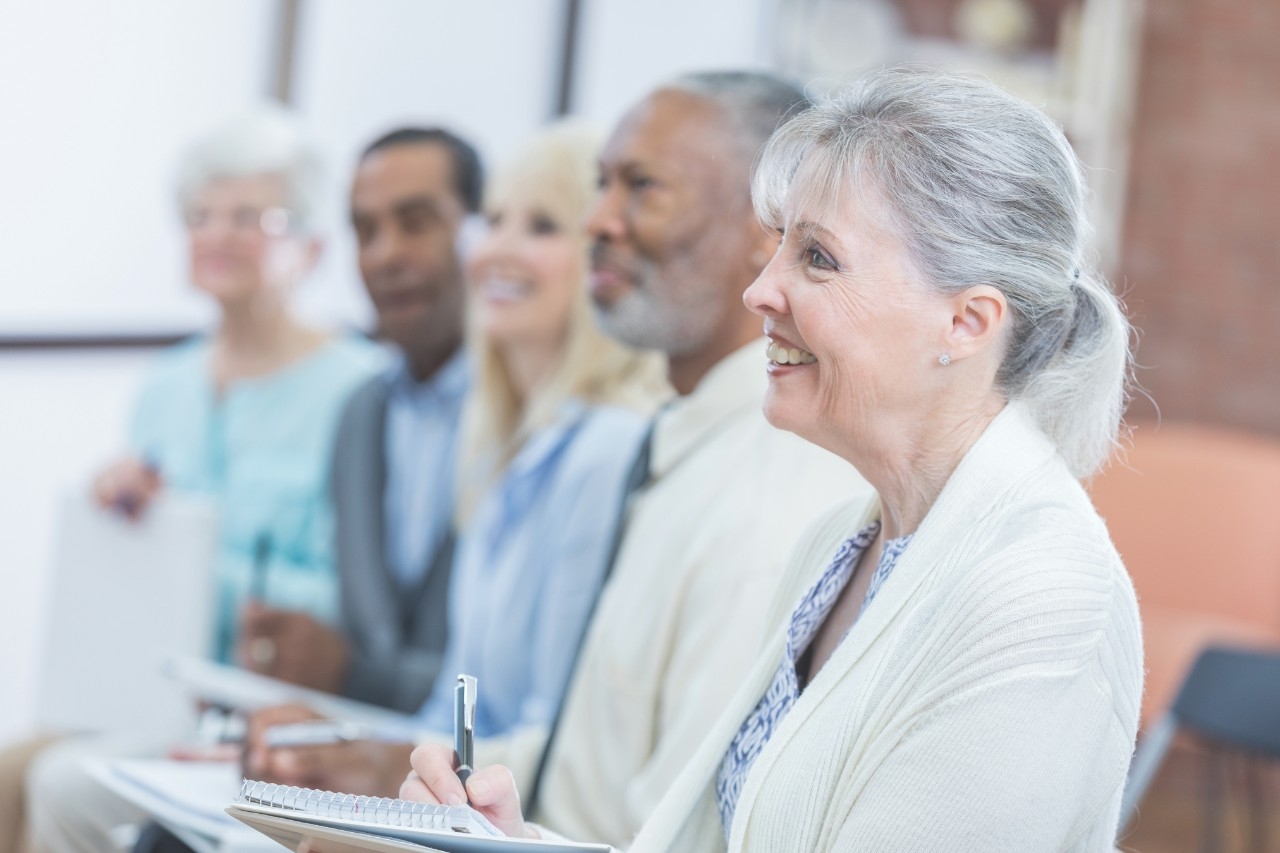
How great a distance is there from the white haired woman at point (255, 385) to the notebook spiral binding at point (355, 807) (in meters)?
1.52

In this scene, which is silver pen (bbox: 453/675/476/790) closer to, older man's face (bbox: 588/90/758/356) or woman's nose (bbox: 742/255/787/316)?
woman's nose (bbox: 742/255/787/316)

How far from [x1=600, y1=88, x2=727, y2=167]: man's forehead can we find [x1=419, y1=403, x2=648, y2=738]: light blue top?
41 cm

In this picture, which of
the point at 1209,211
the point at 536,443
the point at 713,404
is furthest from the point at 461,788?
the point at 1209,211

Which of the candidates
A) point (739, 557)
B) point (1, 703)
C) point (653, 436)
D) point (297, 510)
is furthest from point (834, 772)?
point (1, 703)

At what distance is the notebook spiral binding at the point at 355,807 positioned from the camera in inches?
42.2

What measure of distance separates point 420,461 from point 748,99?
1211 mm

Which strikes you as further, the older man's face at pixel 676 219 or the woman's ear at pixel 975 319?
the older man's face at pixel 676 219

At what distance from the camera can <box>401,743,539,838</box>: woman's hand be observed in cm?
120

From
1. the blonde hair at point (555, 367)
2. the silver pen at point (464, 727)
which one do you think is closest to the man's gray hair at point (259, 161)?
the blonde hair at point (555, 367)

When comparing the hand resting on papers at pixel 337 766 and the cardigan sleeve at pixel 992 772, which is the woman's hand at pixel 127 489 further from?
the cardigan sleeve at pixel 992 772

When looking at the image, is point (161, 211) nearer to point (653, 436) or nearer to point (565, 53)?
point (565, 53)

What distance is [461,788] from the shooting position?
3.96 feet

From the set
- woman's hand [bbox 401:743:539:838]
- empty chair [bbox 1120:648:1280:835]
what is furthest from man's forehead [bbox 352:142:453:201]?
woman's hand [bbox 401:743:539:838]

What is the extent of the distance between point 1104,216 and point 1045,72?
488 mm
